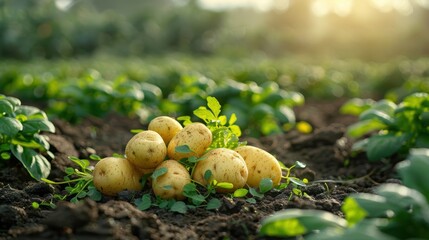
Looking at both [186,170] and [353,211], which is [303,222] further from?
[186,170]

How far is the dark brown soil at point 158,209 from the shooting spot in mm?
2482

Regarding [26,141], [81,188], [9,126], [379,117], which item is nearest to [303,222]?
[81,188]

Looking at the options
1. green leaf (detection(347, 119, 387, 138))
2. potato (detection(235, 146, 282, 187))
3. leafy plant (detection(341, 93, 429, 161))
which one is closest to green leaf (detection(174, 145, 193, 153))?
potato (detection(235, 146, 282, 187))

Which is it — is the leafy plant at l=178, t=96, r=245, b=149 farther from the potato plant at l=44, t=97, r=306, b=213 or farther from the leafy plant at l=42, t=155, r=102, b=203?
the leafy plant at l=42, t=155, r=102, b=203

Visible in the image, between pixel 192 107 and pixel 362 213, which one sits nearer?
pixel 362 213

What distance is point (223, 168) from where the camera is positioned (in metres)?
3.11

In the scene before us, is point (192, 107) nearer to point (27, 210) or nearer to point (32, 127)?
point (32, 127)

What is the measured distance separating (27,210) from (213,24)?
20.2 metres

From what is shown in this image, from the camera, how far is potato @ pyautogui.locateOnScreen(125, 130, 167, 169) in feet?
10.3

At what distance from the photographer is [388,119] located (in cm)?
434

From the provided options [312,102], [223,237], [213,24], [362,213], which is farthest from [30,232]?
[213,24]

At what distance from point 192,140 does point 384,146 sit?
5.47ft

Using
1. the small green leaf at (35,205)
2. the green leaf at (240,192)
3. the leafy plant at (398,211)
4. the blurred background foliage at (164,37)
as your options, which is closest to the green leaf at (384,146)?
the green leaf at (240,192)

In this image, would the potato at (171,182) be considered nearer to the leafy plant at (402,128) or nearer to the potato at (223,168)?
the potato at (223,168)
